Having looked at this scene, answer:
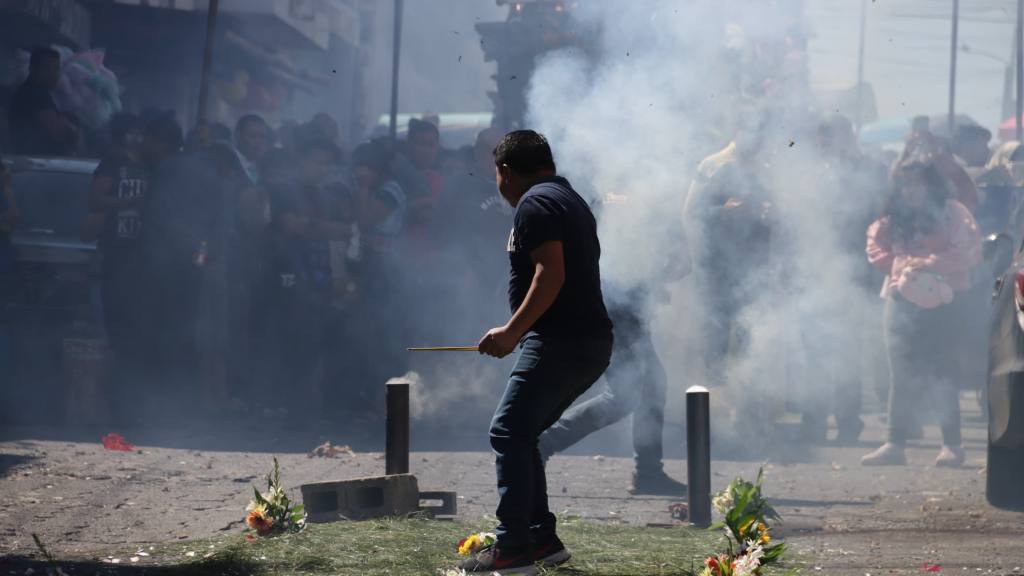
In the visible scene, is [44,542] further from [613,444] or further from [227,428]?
[613,444]

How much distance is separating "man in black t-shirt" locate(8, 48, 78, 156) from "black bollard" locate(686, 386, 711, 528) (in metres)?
7.92

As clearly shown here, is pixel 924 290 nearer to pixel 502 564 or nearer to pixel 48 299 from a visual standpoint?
pixel 502 564

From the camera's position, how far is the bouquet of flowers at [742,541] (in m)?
4.06

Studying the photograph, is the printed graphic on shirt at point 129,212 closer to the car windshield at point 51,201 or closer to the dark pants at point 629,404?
the car windshield at point 51,201

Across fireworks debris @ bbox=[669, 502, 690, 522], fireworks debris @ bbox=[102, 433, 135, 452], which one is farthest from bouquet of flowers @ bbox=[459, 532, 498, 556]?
fireworks debris @ bbox=[102, 433, 135, 452]

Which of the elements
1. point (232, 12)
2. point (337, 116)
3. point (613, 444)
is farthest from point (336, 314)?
point (337, 116)

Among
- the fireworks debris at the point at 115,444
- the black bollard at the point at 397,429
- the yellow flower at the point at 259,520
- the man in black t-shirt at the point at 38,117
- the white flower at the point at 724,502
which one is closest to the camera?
the yellow flower at the point at 259,520

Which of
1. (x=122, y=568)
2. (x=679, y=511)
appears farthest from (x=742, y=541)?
(x=122, y=568)

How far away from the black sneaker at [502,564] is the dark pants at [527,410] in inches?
1.5

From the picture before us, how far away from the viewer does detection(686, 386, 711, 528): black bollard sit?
6.17 m

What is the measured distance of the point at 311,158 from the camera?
35.9ft

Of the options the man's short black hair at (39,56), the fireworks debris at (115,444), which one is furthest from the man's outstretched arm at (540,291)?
the man's short black hair at (39,56)

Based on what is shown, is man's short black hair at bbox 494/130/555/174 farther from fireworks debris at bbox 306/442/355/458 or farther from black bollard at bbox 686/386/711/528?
fireworks debris at bbox 306/442/355/458

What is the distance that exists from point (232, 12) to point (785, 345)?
10866mm
